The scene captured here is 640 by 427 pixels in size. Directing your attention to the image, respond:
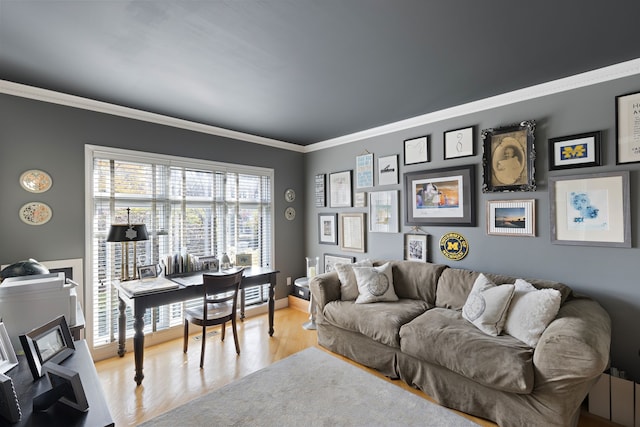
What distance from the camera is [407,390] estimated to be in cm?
250

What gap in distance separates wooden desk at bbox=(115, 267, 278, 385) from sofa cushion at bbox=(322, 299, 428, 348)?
2.91 feet

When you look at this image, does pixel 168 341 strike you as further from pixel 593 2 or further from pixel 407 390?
pixel 593 2

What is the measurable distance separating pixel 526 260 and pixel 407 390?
1.64 meters

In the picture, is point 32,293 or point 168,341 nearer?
point 32,293

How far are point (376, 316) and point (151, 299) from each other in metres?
2.05

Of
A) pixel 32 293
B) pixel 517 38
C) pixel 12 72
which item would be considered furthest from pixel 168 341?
pixel 517 38

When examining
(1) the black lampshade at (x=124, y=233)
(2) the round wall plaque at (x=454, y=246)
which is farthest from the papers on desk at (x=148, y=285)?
(2) the round wall plaque at (x=454, y=246)

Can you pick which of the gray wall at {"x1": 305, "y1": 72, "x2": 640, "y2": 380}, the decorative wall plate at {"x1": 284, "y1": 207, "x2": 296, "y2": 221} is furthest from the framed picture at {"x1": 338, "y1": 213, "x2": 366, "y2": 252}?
the decorative wall plate at {"x1": 284, "y1": 207, "x2": 296, "y2": 221}

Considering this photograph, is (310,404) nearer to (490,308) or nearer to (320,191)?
(490,308)

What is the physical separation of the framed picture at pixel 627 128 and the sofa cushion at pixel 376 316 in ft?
6.68

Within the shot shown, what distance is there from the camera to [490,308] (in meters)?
2.34

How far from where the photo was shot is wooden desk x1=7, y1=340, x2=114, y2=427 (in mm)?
1038

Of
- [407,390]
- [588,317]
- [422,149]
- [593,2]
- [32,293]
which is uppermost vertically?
[593,2]

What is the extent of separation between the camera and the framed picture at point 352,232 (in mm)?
4160
